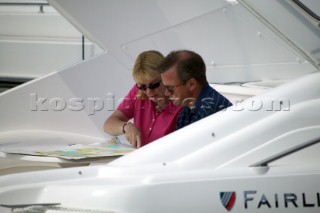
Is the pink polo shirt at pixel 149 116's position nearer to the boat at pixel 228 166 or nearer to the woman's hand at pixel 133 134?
the woman's hand at pixel 133 134

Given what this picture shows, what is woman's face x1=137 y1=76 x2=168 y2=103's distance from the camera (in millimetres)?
3168

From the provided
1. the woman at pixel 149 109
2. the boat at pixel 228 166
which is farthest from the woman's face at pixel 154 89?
the boat at pixel 228 166

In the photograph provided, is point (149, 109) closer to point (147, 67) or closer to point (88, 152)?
point (147, 67)

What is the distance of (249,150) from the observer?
2098mm

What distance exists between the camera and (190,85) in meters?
2.79

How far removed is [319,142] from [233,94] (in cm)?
194

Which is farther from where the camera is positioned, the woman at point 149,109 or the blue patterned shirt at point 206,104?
the woman at point 149,109

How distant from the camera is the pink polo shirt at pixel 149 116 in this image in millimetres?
3176

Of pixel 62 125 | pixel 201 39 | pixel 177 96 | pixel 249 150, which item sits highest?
pixel 201 39

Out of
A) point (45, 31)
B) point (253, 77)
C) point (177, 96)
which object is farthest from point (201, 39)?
point (45, 31)

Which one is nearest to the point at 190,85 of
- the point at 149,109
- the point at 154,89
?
the point at 154,89

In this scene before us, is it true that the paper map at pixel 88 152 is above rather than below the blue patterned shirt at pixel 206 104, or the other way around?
below

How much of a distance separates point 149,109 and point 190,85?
1.89ft

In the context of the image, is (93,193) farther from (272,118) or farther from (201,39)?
(201,39)
